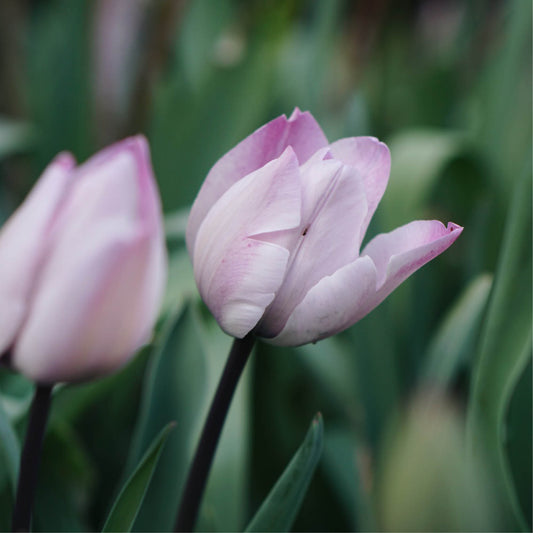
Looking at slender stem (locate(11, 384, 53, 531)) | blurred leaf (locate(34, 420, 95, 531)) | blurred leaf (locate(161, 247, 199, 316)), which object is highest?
slender stem (locate(11, 384, 53, 531))

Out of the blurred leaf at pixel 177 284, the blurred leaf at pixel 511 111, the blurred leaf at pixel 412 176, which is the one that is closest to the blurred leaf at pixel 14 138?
the blurred leaf at pixel 177 284

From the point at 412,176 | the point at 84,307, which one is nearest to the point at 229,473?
the point at 84,307

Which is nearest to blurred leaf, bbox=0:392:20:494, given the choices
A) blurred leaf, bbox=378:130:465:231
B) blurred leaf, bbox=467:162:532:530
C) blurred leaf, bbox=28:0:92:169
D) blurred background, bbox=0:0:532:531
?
blurred background, bbox=0:0:532:531

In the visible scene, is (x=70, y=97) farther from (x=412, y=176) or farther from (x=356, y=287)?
(x=356, y=287)

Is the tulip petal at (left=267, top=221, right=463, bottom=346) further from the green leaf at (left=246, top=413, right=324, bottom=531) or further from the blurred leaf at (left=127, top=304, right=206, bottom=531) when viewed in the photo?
the blurred leaf at (left=127, top=304, right=206, bottom=531)

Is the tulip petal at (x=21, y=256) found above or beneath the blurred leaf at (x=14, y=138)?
above

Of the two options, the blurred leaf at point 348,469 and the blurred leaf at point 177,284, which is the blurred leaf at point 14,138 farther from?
the blurred leaf at point 348,469

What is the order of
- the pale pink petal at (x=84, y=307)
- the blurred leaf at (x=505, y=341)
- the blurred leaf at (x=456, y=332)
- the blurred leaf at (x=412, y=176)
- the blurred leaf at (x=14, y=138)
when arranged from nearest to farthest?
the pale pink petal at (x=84, y=307) < the blurred leaf at (x=505, y=341) < the blurred leaf at (x=456, y=332) < the blurred leaf at (x=412, y=176) < the blurred leaf at (x=14, y=138)

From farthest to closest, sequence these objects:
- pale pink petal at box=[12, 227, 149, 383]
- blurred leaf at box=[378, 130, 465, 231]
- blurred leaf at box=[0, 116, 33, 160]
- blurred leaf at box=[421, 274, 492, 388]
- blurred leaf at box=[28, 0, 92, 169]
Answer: blurred leaf at box=[28, 0, 92, 169] < blurred leaf at box=[0, 116, 33, 160] < blurred leaf at box=[378, 130, 465, 231] < blurred leaf at box=[421, 274, 492, 388] < pale pink petal at box=[12, 227, 149, 383]
